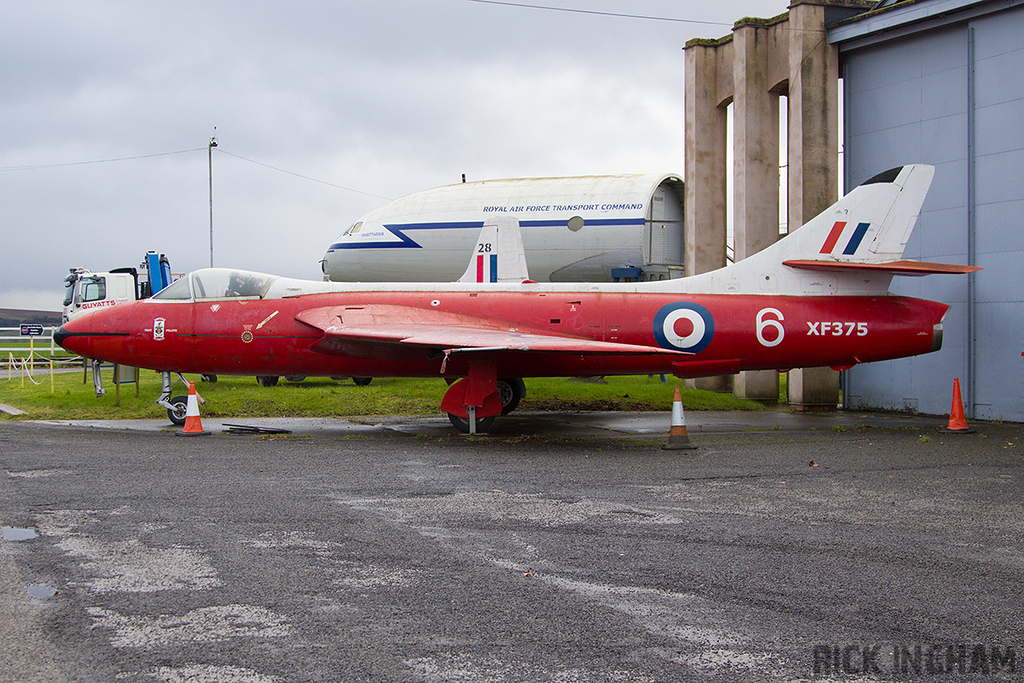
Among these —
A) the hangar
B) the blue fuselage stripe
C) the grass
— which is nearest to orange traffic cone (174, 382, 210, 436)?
the grass

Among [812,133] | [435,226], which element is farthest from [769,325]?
[435,226]

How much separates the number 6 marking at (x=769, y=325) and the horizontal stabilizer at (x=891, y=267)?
799mm

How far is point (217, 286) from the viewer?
13297 mm

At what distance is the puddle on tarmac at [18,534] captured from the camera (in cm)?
562

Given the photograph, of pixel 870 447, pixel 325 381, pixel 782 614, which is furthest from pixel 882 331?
pixel 325 381

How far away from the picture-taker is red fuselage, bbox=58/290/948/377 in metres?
12.3

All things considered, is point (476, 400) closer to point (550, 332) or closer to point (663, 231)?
point (550, 332)

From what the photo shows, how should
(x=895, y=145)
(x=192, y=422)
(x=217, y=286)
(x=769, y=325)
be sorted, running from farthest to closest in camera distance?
(x=895, y=145)
(x=217, y=286)
(x=769, y=325)
(x=192, y=422)

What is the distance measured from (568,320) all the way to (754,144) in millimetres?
7720

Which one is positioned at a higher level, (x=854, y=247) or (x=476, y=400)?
(x=854, y=247)

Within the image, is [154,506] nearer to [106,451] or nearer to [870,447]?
[106,451]

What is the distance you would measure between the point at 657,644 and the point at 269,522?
3424mm

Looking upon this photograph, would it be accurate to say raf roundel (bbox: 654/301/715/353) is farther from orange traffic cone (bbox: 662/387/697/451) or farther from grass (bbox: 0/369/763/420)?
grass (bbox: 0/369/763/420)

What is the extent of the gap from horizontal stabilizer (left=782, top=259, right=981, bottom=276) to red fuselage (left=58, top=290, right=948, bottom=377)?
1.68ft
